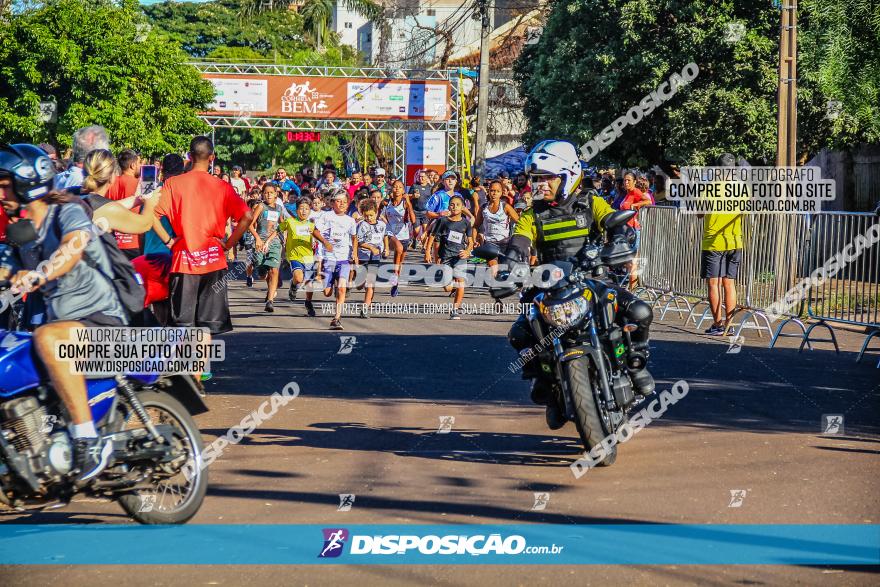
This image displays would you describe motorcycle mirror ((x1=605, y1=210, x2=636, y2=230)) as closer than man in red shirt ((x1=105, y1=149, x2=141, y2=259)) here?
Yes

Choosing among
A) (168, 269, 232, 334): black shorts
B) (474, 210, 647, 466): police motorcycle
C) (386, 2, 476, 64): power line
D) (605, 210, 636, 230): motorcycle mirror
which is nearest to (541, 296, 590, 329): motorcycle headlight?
(474, 210, 647, 466): police motorcycle

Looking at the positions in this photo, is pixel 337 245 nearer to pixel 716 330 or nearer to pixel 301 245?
pixel 301 245

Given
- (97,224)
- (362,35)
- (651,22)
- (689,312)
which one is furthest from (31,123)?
(362,35)

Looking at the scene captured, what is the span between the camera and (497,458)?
8.09m

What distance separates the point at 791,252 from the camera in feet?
53.7

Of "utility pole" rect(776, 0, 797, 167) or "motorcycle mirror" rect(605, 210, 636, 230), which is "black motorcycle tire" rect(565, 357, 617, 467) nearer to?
"motorcycle mirror" rect(605, 210, 636, 230)

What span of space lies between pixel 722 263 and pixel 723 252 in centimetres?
14

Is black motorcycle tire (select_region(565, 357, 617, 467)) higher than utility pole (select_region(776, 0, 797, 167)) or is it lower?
lower

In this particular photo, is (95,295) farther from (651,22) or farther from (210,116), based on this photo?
(210,116)

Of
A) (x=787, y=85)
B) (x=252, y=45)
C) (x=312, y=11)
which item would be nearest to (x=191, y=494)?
(x=787, y=85)

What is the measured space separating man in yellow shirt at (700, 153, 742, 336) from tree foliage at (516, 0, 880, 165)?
10.2 metres

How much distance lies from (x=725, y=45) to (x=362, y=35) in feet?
271

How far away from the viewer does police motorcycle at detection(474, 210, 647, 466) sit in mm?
7457

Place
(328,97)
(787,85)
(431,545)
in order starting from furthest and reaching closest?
(328,97), (787,85), (431,545)
